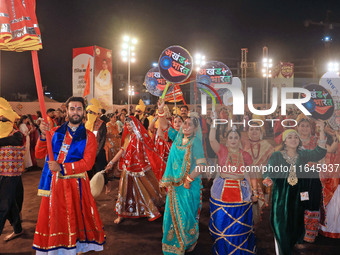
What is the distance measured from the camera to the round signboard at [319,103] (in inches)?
166

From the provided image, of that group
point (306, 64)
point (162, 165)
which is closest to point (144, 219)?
point (162, 165)

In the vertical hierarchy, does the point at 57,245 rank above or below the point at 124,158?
below

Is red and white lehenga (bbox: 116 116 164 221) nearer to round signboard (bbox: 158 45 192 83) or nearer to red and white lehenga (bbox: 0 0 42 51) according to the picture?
round signboard (bbox: 158 45 192 83)

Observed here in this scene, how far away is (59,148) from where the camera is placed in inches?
126

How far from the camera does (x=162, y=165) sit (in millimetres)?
4906

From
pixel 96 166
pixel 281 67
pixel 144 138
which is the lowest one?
pixel 96 166

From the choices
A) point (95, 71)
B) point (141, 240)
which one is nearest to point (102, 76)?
point (95, 71)

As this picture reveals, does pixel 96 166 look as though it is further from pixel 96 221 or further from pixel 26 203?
pixel 96 221

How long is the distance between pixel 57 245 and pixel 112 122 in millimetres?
5414

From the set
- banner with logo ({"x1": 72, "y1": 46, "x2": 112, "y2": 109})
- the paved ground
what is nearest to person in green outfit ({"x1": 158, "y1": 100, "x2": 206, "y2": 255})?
the paved ground

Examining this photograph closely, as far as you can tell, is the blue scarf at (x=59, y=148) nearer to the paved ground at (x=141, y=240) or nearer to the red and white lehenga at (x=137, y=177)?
the paved ground at (x=141, y=240)

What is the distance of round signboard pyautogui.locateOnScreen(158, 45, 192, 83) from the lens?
4.38 metres

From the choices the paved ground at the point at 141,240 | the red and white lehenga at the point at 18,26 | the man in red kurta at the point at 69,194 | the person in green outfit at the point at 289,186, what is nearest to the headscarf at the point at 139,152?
the paved ground at the point at 141,240

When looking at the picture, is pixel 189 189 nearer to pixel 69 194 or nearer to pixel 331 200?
pixel 69 194
